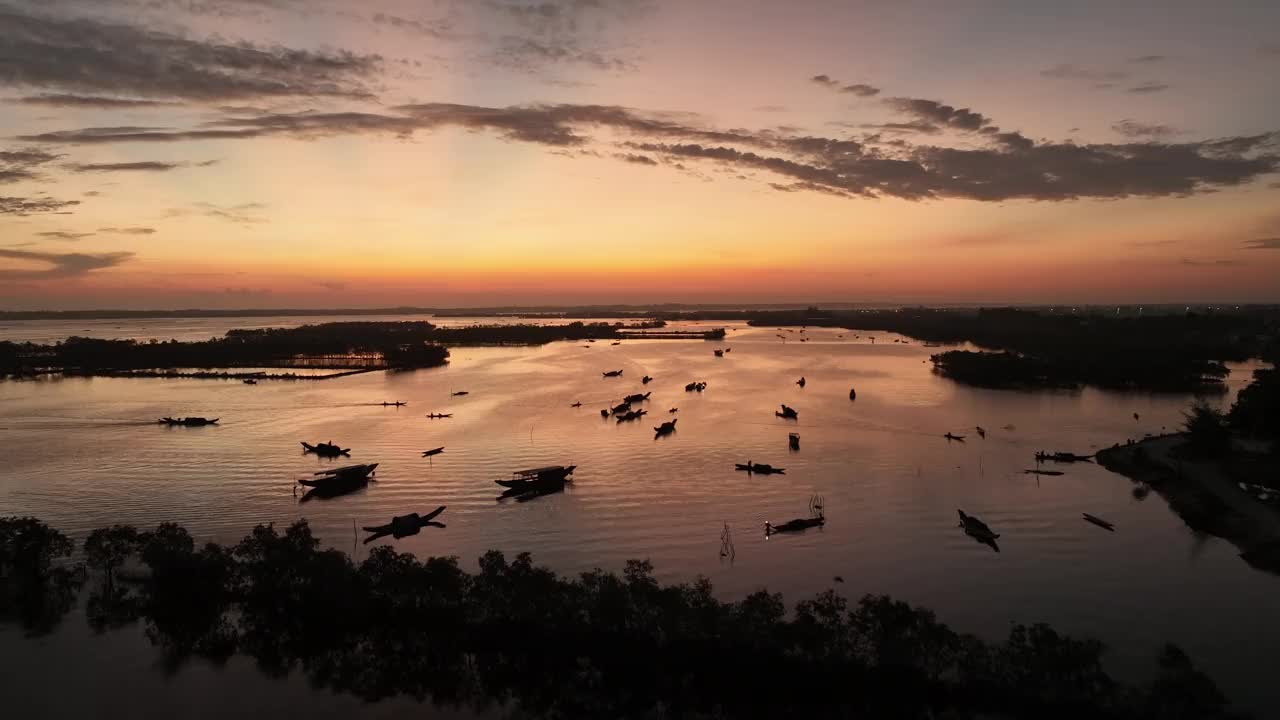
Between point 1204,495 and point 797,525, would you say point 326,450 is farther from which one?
point 1204,495

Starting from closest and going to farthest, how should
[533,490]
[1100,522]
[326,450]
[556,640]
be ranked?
[556,640], [1100,522], [533,490], [326,450]

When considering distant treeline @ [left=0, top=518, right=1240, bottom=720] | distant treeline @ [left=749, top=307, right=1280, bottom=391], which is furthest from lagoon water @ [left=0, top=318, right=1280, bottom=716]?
distant treeline @ [left=749, top=307, right=1280, bottom=391]

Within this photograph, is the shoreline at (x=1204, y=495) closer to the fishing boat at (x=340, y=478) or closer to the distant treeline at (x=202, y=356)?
the fishing boat at (x=340, y=478)

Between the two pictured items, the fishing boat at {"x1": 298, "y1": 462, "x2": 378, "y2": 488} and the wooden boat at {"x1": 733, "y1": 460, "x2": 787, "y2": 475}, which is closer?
the fishing boat at {"x1": 298, "y1": 462, "x2": 378, "y2": 488}

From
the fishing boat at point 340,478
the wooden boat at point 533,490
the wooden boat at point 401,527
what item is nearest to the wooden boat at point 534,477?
the wooden boat at point 533,490

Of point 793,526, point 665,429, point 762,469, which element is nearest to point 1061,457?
point 762,469

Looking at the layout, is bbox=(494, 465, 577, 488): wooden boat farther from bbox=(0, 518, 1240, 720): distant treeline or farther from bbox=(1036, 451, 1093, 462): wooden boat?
bbox=(1036, 451, 1093, 462): wooden boat

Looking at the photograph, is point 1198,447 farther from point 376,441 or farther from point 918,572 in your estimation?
point 376,441
